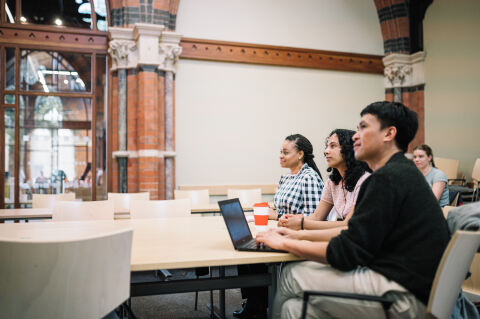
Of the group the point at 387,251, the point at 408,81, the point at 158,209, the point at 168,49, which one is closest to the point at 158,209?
the point at 158,209

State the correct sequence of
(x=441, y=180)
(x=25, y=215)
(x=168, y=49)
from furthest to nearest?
(x=168, y=49), (x=441, y=180), (x=25, y=215)

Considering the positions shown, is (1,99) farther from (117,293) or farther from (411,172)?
(411,172)

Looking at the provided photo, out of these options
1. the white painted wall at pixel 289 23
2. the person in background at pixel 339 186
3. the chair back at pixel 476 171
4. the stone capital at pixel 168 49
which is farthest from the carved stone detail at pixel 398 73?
the person in background at pixel 339 186

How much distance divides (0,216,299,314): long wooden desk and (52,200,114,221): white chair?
0.62 metres

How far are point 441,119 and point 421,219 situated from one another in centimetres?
670

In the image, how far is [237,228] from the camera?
81.7 inches

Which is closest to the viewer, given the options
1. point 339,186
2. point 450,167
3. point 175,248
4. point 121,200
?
point 175,248

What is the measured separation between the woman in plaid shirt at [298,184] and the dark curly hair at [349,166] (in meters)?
0.38

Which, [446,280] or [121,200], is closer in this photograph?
[446,280]

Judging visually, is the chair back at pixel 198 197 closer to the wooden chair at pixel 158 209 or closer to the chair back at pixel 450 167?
the wooden chair at pixel 158 209

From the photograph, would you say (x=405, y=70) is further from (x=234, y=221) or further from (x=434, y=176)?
(x=234, y=221)

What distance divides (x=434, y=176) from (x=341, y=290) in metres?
3.36

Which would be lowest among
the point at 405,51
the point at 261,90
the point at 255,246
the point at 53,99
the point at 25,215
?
the point at 25,215

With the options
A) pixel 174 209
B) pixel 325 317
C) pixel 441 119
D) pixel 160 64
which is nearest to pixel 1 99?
pixel 160 64
